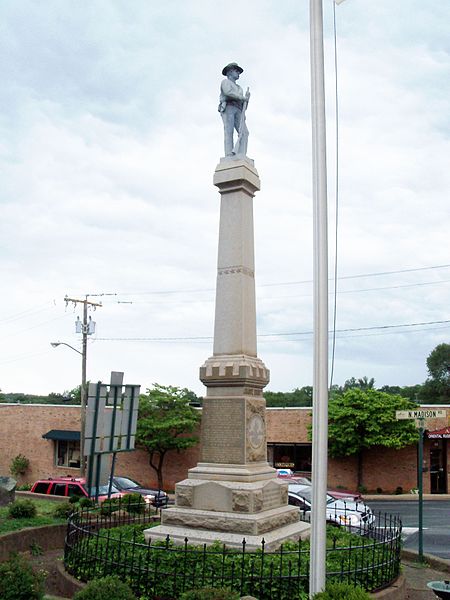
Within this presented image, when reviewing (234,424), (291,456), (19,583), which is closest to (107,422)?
(234,424)

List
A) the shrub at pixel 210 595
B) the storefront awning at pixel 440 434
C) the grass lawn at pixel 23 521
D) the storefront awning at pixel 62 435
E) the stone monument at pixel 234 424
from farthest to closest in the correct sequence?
1. the storefront awning at pixel 62 435
2. the storefront awning at pixel 440 434
3. the grass lawn at pixel 23 521
4. the stone monument at pixel 234 424
5. the shrub at pixel 210 595

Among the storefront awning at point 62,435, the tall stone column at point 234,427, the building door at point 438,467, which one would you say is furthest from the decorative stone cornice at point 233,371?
the storefront awning at point 62,435

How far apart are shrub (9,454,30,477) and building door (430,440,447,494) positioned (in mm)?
24471

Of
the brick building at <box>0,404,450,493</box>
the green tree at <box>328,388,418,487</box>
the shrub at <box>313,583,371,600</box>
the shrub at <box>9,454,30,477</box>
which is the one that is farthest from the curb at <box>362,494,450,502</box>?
the shrub at <box>313,583,371,600</box>

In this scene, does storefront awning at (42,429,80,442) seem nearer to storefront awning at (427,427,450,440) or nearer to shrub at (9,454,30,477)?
shrub at (9,454,30,477)

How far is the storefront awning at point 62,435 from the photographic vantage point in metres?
37.1

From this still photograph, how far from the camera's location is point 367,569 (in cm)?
860

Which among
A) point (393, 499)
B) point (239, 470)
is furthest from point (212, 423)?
point (393, 499)

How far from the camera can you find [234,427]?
11.0 metres

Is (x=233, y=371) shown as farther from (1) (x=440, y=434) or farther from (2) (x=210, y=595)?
(1) (x=440, y=434)

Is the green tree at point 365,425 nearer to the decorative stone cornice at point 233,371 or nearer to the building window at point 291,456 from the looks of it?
the building window at point 291,456

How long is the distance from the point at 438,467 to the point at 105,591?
95.2 feet

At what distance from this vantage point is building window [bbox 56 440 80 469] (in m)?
38.1

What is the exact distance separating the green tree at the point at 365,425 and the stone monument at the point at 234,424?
2016cm
